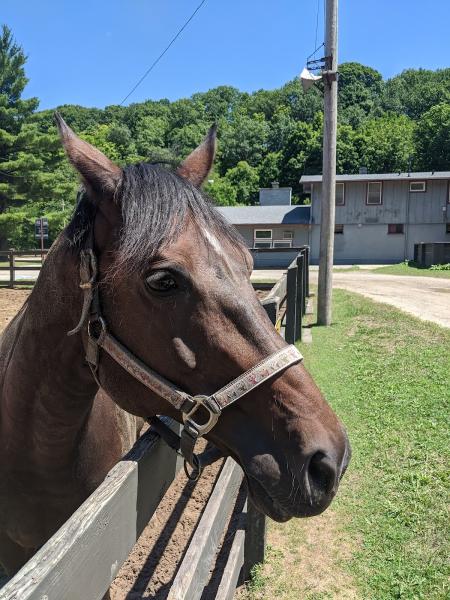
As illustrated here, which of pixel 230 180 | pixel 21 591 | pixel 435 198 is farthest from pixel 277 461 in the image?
pixel 230 180

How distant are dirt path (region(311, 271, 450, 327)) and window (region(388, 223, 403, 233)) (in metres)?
14.9

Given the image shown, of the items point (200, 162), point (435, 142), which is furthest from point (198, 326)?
point (435, 142)

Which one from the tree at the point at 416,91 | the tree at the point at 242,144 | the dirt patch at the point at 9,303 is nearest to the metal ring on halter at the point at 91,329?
the dirt patch at the point at 9,303

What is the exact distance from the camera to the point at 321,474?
137cm

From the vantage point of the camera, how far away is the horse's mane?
1.54 m

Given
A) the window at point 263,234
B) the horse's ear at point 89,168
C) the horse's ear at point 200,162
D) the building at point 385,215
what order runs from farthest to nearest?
1. the window at point 263,234
2. the building at point 385,215
3. the horse's ear at point 200,162
4. the horse's ear at point 89,168

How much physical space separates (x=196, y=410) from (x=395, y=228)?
34.4 metres

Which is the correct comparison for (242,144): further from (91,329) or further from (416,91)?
(91,329)

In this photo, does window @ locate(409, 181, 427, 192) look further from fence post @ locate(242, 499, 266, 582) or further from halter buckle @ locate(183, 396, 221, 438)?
halter buckle @ locate(183, 396, 221, 438)

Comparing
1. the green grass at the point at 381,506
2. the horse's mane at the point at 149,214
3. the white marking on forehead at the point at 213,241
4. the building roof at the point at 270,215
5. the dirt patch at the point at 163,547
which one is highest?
the building roof at the point at 270,215

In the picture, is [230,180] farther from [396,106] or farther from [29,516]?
[29,516]

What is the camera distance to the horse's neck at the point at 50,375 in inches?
69.6

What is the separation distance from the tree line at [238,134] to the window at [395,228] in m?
12.8

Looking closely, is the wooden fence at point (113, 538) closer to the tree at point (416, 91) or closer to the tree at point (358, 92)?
the tree at point (358, 92)
